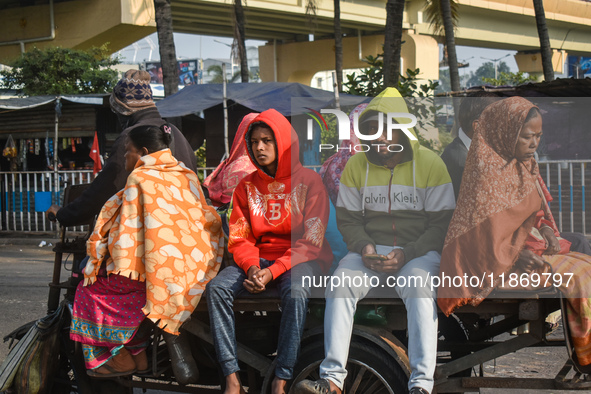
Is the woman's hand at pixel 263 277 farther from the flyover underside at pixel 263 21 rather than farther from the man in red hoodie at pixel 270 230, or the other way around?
the flyover underside at pixel 263 21

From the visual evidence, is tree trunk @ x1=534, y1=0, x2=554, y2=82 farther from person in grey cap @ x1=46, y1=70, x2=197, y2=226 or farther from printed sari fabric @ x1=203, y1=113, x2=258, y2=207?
person in grey cap @ x1=46, y1=70, x2=197, y2=226

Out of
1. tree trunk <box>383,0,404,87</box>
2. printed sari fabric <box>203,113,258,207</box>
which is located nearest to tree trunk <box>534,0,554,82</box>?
tree trunk <box>383,0,404,87</box>

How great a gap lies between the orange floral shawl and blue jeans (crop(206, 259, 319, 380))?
0.17m

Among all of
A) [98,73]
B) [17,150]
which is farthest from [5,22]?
[17,150]

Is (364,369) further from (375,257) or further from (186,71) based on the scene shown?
(186,71)

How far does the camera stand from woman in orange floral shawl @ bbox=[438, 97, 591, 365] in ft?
10.5

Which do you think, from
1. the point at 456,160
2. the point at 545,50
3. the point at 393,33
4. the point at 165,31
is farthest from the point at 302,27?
the point at 456,160

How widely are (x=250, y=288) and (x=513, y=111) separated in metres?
1.58

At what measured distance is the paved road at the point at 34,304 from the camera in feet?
17.0

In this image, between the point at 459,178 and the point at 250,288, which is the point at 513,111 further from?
the point at 250,288

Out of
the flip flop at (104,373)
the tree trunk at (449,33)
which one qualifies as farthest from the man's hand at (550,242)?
the tree trunk at (449,33)

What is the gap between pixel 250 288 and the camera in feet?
11.5

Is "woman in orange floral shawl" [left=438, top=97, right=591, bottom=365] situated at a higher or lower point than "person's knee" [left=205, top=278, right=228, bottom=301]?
higher

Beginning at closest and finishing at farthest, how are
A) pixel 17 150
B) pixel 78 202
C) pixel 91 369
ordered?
1. pixel 91 369
2. pixel 78 202
3. pixel 17 150
